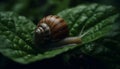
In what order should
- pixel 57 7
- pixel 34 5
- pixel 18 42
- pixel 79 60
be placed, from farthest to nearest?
pixel 34 5, pixel 57 7, pixel 79 60, pixel 18 42

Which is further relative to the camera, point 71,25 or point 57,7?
point 57,7

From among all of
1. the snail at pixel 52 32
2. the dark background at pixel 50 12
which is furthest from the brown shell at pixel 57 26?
the dark background at pixel 50 12

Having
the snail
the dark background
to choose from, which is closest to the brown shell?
the snail

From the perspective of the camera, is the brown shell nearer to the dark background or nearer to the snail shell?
the snail shell

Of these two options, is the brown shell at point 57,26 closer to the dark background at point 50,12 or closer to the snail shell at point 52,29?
the snail shell at point 52,29

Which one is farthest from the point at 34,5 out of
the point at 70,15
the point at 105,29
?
the point at 105,29

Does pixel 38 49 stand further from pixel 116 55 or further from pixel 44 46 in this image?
pixel 116 55

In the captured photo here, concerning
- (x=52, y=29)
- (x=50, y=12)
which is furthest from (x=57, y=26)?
(x=50, y=12)
